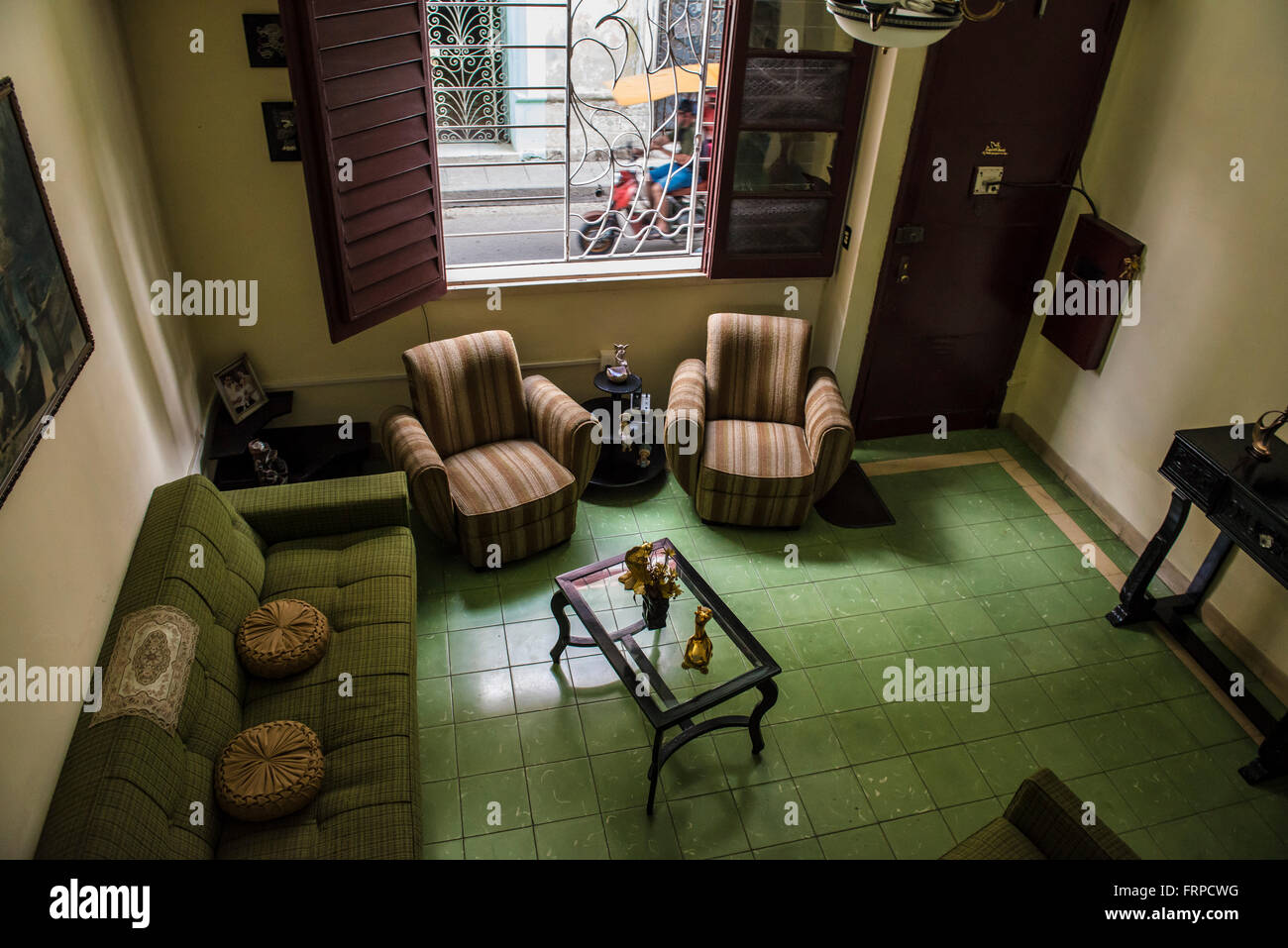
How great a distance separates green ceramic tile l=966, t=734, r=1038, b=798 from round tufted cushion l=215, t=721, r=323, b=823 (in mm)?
2205

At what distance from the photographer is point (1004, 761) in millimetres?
3139

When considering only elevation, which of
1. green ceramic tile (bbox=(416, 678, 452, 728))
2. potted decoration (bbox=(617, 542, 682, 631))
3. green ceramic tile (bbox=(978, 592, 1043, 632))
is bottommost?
green ceramic tile (bbox=(416, 678, 452, 728))

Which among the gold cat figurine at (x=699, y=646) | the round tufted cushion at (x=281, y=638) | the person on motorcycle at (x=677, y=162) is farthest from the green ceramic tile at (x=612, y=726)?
the person on motorcycle at (x=677, y=162)

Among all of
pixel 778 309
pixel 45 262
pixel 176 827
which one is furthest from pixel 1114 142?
pixel 176 827

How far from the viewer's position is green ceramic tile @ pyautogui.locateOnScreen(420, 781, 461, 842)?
281 centimetres

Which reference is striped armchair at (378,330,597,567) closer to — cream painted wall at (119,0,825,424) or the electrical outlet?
cream painted wall at (119,0,825,424)

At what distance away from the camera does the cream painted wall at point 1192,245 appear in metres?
3.34

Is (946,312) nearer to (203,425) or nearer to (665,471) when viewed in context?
(665,471)

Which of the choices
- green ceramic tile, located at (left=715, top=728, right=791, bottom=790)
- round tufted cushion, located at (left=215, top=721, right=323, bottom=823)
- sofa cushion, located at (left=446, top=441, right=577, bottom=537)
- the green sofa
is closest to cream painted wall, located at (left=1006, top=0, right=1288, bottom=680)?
green ceramic tile, located at (left=715, top=728, right=791, bottom=790)

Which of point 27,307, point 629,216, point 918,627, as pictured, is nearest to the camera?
point 27,307

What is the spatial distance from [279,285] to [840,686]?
2.92 metres

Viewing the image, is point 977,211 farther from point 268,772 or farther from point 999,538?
point 268,772

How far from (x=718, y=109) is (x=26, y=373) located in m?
2.89

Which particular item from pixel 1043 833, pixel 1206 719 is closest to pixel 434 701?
pixel 1043 833
